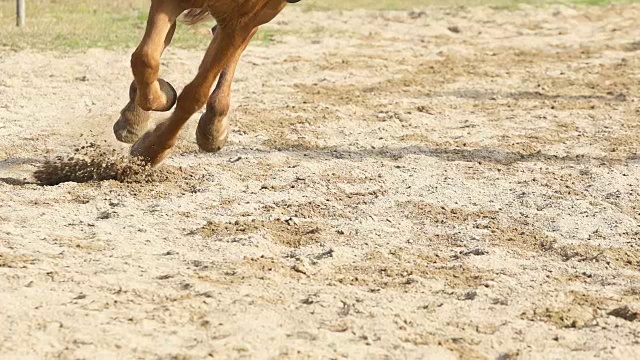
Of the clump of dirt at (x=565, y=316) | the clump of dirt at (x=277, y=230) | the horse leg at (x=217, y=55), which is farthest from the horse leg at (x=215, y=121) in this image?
the clump of dirt at (x=565, y=316)

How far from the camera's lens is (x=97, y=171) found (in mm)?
6242

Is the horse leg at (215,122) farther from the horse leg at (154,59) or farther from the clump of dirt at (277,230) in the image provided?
the clump of dirt at (277,230)

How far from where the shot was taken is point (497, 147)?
306 inches

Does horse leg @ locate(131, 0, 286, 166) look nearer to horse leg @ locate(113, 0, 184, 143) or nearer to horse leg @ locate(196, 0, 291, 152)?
horse leg @ locate(113, 0, 184, 143)

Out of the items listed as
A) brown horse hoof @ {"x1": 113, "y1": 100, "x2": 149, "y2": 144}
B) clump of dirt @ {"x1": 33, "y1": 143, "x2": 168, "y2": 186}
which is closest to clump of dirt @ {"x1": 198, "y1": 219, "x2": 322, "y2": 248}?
clump of dirt @ {"x1": 33, "y1": 143, "x2": 168, "y2": 186}

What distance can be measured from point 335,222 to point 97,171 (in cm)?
139

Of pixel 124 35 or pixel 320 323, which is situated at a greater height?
pixel 320 323

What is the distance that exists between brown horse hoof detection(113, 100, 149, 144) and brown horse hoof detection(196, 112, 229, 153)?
0.30 meters

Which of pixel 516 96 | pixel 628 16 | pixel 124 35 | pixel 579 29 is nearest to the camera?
pixel 516 96

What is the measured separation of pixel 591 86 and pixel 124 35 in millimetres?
4419

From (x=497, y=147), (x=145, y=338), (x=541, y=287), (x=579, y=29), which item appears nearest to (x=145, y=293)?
(x=145, y=338)

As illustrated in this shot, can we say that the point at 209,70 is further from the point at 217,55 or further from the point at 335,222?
the point at 335,222

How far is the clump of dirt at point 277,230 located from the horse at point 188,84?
69 centimetres

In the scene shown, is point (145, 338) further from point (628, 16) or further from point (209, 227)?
point (628, 16)
